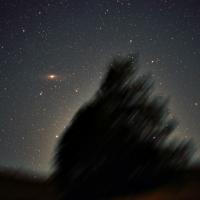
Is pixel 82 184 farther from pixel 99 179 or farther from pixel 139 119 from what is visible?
pixel 139 119

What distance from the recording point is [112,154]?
14.7 m

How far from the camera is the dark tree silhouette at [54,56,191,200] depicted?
14.5 metres

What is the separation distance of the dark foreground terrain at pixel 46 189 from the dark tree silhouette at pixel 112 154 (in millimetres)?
523

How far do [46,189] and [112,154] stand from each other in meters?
3.08

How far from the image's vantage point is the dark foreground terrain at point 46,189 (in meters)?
13.2

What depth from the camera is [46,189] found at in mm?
15898

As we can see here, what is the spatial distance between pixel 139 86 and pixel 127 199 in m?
4.39

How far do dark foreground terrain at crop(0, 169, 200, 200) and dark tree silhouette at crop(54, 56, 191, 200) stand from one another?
52 centimetres

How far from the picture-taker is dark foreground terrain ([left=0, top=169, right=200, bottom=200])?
1322cm

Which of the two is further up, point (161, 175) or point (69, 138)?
point (69, 138)

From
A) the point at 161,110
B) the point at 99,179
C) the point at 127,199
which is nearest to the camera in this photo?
the point at 127,199

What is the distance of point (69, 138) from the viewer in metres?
15.0

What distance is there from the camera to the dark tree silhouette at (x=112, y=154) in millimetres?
14484

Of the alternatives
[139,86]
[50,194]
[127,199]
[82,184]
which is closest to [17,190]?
[50,194]
